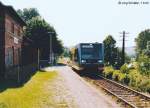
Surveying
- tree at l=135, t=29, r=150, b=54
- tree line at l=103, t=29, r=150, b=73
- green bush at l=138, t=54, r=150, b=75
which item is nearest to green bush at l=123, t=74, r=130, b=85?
green bush at l=138, t=54, r=150, b=75

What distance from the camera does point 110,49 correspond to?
302ft

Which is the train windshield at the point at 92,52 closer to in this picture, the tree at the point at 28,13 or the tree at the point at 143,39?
the tree at the point at 28,13

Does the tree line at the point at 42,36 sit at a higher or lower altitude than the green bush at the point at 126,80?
higher

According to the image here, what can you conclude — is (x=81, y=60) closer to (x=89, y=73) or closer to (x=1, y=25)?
(x=89, y=73)

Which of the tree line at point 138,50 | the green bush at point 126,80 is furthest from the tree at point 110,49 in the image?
the green bush at point 126,80

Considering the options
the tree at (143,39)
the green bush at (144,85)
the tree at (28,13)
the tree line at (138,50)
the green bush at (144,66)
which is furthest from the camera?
the tree at (143,39)

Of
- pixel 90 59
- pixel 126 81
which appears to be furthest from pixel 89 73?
pixel 126 81

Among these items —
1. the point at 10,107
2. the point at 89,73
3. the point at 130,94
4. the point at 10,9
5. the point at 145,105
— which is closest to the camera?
the point at 10,107

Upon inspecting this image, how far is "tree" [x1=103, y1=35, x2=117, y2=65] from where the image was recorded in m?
85.7

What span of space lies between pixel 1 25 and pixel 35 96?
14.3m

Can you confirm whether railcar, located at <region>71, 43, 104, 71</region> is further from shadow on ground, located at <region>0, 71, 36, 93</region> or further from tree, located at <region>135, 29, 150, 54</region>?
tree, located at <region>135, 29, 150, 54</region>

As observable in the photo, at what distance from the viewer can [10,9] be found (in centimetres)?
3412

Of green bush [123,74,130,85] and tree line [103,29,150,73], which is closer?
green bush [123,74,130,85]

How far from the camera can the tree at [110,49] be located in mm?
85650
